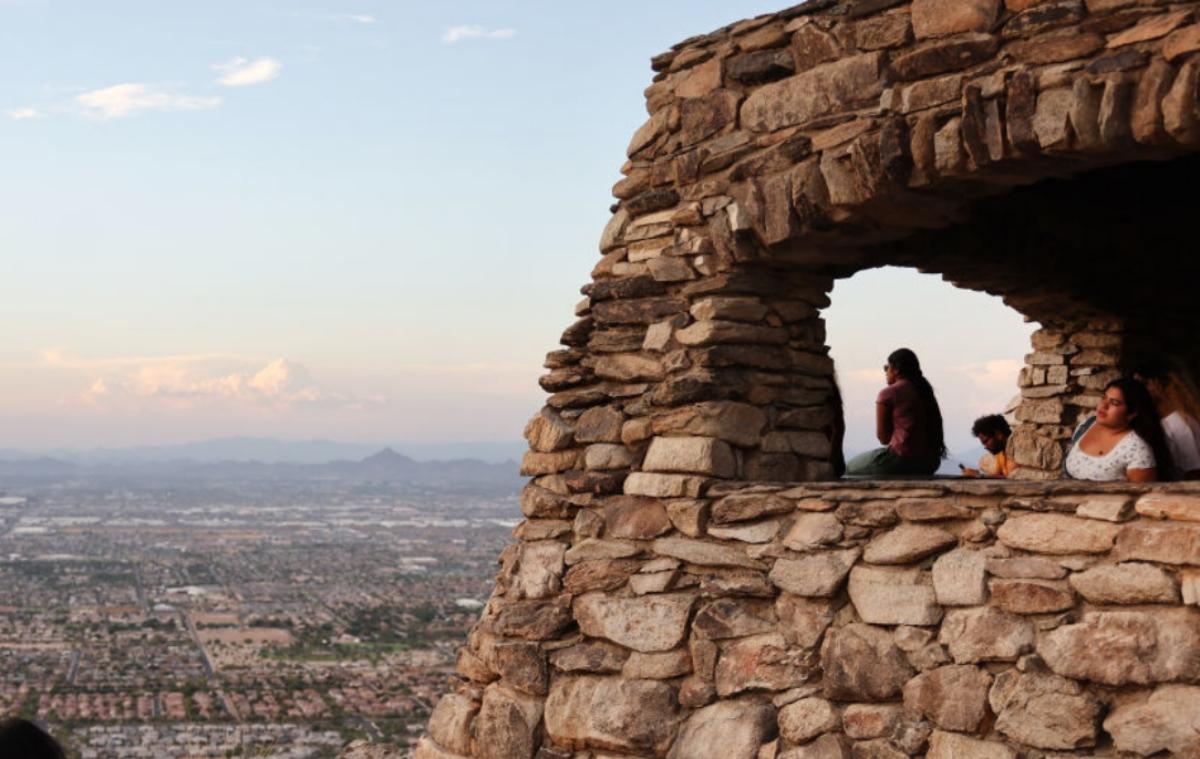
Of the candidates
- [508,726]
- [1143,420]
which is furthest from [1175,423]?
[508,726]

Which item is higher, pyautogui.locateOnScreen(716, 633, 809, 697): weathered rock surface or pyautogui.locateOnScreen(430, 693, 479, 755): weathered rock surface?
pyautogui.locateOnScreen(716, 633, 809, 697): weathered rock surface

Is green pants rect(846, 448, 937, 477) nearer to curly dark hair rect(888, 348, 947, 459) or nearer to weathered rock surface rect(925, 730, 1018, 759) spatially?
curly dark hair rect(888, 348, 947, 459)

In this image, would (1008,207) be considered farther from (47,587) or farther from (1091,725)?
(47,587)

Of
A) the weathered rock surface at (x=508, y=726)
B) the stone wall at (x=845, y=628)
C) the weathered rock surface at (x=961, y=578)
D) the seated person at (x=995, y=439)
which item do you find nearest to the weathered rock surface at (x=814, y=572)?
the stone wall at (x=845, y=628)

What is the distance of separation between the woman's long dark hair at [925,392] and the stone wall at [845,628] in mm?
1513

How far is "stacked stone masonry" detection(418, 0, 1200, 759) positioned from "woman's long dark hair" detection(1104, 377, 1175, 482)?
821mm

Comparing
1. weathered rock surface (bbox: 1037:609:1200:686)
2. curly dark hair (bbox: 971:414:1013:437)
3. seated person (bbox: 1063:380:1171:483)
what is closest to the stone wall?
weathered rock surface (bbox: 1037:609:1200:686)

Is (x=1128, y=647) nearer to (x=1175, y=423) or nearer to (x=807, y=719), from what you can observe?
(x=807, y=719)

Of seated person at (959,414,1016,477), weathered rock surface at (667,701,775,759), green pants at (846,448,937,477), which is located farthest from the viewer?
seated person at (959,414,1016,477)

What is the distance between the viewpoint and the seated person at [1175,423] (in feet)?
17.6

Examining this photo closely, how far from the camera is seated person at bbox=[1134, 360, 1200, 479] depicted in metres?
5.35

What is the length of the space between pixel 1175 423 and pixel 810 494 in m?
1.67

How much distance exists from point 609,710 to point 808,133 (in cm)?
210

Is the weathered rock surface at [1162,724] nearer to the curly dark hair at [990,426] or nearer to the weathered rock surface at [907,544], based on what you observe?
the weathered rock surface at [907,544]
